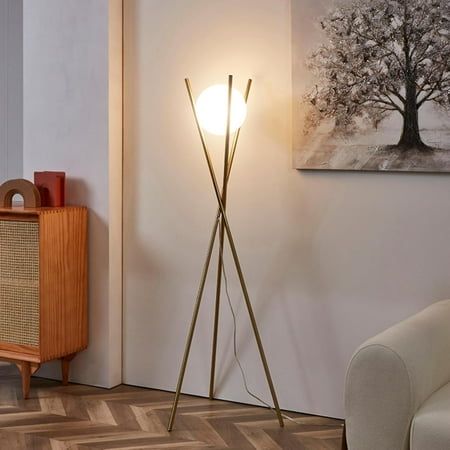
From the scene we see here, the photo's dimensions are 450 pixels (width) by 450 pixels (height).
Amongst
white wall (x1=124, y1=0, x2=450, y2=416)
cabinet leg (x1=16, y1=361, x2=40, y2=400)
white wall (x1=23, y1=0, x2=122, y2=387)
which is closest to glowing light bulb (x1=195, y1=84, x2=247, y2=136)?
white wall (x1=124, y1=0, x2=450, y2=416)

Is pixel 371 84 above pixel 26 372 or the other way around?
above

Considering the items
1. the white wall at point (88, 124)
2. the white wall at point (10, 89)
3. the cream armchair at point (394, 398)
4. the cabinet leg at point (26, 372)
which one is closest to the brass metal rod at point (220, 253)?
the white wall at point (88, 124)

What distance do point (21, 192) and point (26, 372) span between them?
2.85 feet

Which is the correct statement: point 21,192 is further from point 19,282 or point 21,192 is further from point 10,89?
point 10,89

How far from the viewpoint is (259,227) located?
157 inches

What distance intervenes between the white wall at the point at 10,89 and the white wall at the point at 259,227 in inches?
50.9

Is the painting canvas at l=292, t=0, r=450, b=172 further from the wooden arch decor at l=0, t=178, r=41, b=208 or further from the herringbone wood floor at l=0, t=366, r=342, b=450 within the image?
the wooden arch decor at l=0, t=178, r=41, b=208

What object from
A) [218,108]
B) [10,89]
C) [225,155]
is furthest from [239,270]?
[10,89]

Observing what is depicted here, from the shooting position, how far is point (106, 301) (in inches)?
171

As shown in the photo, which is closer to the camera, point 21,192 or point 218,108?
point 218,108

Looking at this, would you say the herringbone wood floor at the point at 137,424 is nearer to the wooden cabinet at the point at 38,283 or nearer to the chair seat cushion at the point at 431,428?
the wooden cabinet at the point at 38,283

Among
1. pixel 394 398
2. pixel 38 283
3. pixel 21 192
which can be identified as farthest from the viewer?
pixel 21 192

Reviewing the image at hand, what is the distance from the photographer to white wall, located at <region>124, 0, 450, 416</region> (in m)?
3.70

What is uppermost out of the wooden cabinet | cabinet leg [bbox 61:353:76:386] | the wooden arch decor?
the wooden arch decor
